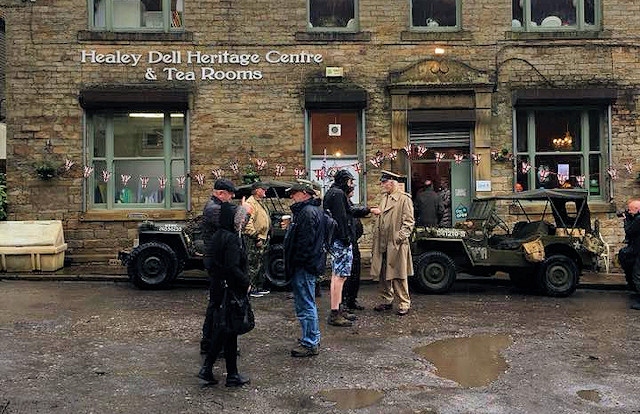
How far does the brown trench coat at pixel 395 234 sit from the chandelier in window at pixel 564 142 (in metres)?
6.75

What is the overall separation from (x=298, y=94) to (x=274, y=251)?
4.40 meters

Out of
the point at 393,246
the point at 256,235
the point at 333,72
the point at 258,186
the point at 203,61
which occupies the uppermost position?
the point at 203,61

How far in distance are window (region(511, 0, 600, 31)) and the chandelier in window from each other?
2.31m

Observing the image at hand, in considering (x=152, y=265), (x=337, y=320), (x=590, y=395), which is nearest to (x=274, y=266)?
(x=152, y=265)

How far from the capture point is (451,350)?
6.75 meters

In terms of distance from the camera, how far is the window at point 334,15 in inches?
550

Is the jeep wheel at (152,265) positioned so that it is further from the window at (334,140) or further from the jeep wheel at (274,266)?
the window at (334,140)

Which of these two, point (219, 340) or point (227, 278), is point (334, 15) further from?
point (219, 340)

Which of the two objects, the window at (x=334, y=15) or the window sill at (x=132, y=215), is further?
the window at (x=334, y=15)

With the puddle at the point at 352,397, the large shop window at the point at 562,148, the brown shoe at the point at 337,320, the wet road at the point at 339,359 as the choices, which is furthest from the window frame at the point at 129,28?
the puddle at the point at 352,397

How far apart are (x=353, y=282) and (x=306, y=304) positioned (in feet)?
7.45

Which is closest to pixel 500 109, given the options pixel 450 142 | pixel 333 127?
pixel 450 142

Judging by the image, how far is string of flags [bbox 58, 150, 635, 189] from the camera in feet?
44.2

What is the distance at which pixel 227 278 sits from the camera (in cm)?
545
